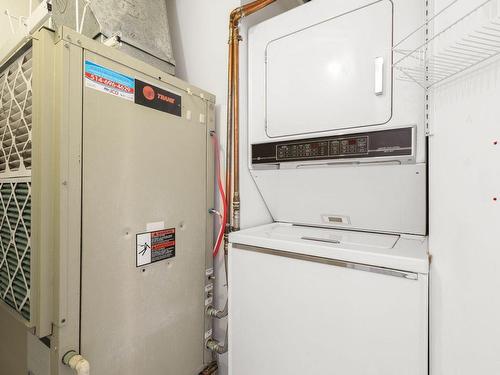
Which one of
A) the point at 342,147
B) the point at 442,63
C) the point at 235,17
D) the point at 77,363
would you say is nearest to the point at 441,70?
the point at 442,63

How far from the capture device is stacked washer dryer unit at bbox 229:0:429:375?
0.94m

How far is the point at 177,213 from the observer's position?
52.5 inches

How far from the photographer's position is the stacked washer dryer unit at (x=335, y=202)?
938 millimetres

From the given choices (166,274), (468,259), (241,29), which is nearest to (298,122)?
(241,29)

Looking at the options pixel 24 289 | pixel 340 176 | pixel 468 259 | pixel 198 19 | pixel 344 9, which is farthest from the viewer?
pixel 198 19

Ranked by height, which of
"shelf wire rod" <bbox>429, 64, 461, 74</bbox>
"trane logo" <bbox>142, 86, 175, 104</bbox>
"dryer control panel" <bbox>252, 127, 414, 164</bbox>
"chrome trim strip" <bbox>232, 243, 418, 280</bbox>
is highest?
"trane logo" <bbox>142, 86, 175, 104</bbox>

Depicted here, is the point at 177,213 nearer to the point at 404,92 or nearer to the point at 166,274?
the point at 166,274

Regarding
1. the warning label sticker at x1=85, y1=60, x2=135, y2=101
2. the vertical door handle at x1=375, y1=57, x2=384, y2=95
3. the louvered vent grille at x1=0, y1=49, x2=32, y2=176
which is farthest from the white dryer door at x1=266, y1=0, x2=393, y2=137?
the louvered vent grille at x1=0, y1=49, x2=32, y2=176

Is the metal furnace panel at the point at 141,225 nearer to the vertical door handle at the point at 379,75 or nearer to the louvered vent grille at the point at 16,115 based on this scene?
the louvered vent grille at the point at 16,115

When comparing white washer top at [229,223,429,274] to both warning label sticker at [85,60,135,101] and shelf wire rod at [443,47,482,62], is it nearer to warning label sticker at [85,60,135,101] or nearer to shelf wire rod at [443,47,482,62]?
shelf wire rod at [443,47,482,62]

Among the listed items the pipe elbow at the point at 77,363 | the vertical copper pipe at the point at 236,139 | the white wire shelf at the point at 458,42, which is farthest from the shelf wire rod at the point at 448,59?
the pipe elbow at the point at 77,363

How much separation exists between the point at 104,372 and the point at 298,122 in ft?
4.55

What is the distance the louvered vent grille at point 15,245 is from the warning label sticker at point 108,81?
0.46m

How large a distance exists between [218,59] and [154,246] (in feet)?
3.98
